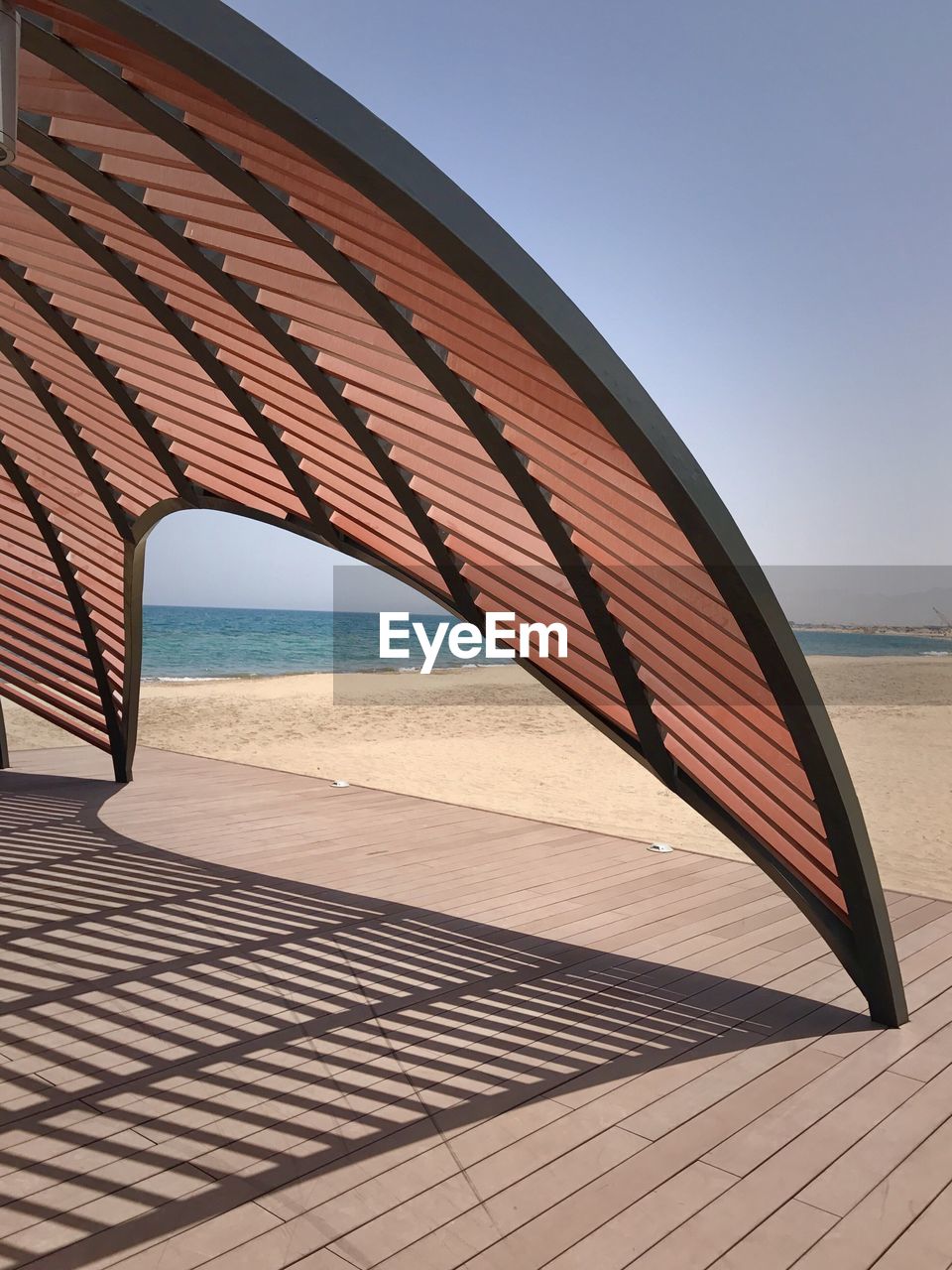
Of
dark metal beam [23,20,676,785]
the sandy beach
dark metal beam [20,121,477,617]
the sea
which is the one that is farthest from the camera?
the sea

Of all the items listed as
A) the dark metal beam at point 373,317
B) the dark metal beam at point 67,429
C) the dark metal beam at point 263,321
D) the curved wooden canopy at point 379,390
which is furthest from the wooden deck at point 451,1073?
the dark metal beam at point 67,429

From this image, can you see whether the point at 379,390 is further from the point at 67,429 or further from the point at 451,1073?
the point at 67,429

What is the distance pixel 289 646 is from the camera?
69812 mm

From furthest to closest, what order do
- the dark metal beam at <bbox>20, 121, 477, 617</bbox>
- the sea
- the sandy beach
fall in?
1. the sea
2. the sandy beach
3. the dark metal beam at <bbox>20, 121, 477, 617</bbox>

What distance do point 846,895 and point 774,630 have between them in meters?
2.10

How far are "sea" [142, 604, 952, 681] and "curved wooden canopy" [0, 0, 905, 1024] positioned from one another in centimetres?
4602

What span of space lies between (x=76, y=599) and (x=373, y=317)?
8.70m

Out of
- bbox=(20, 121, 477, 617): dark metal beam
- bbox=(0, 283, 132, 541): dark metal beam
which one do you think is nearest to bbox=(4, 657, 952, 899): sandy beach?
bbox=(20, 121, 477, 617): dark metal beam

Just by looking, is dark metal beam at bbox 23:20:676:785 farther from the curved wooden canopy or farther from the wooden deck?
the wooden deck

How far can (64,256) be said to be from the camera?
23.6 ft

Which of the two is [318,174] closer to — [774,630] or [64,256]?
[774,630]

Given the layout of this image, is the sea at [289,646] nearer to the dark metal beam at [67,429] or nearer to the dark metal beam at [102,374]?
the dark metal beam at [67,429]

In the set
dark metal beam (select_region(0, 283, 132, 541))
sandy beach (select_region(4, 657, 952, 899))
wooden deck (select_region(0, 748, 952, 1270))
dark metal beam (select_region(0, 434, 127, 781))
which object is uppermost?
dark metal beam (select_region(0, 283, 132, 541))

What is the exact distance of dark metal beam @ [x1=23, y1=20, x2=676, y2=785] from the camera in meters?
4.32
